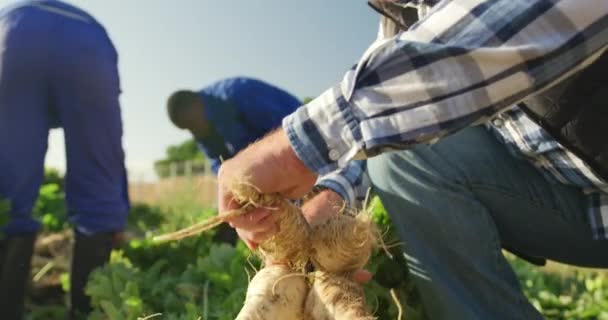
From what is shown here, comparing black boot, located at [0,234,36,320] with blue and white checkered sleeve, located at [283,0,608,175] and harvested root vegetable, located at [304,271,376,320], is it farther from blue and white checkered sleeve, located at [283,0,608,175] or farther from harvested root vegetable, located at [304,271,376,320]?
blue and white checkered sleeve, located at [283,0,608,175]

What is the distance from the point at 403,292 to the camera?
1983mm

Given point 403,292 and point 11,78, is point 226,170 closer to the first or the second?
point 403,292

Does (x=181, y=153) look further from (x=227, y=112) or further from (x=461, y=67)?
(x=461, y=67)

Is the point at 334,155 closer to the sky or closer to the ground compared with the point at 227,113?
closer to the sky

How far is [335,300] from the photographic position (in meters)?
1.36

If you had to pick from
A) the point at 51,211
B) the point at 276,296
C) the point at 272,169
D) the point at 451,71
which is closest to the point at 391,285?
the point at 276,296

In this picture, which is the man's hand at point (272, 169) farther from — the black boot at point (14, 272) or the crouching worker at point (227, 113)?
the crouching worker at point (227, 113)

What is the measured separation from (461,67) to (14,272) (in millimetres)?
2347

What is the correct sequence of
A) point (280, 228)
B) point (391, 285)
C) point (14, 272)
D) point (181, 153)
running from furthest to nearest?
point (181, 153) → point (14, 272) → point (391, 285) → point (280, 228)

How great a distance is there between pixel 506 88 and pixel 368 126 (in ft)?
0.79

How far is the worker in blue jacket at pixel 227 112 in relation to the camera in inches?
128

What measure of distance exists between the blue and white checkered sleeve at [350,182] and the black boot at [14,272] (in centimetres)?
167

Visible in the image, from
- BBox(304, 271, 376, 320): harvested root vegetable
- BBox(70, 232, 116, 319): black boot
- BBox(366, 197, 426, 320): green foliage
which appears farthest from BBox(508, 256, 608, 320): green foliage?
BBox(70, 232, 116, 319): black boot

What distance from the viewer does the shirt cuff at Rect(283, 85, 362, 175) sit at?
3.49ft
